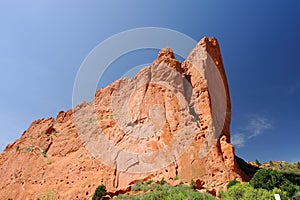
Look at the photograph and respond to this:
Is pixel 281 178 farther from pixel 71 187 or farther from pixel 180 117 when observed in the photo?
pixel 71 187

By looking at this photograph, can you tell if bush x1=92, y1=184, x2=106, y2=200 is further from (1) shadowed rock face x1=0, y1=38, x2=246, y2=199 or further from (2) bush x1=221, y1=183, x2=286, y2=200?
(2) bush x1=221, y1=183, x2=286, y2=200

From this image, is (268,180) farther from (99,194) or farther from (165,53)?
(165,53)

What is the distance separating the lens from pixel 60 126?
3862 centimetres

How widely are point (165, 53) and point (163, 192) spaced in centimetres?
1862

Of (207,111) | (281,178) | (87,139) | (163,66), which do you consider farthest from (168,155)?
(87,139)

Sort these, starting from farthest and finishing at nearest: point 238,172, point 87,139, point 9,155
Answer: point 9,155 → point 87,139 → point 238,172

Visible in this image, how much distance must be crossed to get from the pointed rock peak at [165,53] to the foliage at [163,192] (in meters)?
16.2

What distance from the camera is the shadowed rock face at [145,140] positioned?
21062mm

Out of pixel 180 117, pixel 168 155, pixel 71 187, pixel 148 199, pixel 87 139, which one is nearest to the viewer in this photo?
pixel 148 199

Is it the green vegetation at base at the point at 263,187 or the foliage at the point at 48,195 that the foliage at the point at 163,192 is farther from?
the foliage at the point at 48,195

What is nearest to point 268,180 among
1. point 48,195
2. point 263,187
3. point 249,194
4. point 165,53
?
point 263,187

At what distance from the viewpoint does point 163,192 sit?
1659 cm

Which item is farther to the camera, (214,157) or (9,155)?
(9,155)

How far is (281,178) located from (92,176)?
19.4 m
